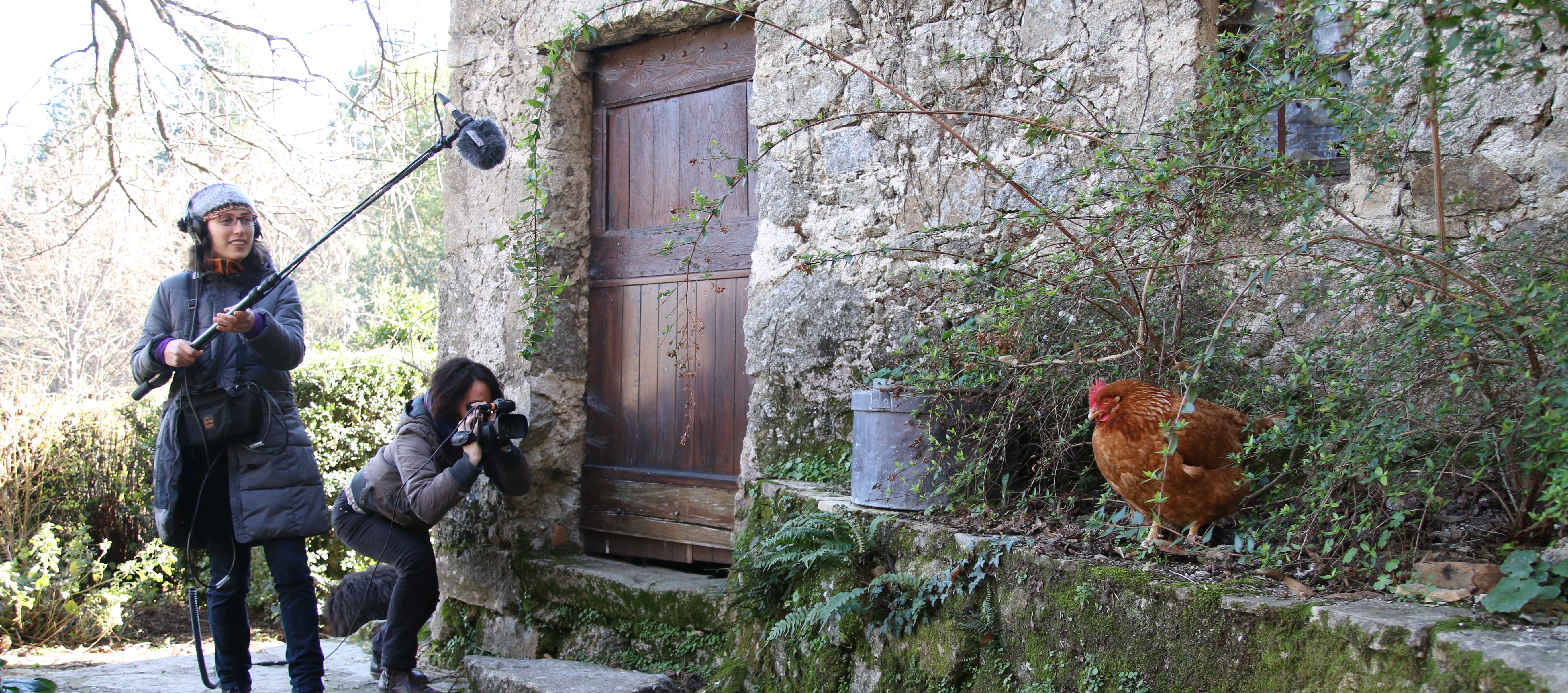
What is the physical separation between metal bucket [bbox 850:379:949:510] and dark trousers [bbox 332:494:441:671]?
1647 millimetres

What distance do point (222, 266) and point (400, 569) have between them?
3.83ft

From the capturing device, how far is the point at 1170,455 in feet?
6.77

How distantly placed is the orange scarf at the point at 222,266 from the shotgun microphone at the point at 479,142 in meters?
0.82

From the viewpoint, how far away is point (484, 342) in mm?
4301

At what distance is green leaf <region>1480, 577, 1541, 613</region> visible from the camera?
1551mm

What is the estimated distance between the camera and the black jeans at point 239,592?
3.06 m

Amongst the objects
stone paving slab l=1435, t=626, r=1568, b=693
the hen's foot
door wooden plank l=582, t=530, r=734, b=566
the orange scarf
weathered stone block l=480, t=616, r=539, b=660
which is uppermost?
the orange scarf

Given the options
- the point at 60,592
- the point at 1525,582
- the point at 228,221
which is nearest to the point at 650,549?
the point at 228,221

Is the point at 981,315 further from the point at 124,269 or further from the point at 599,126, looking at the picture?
the point at 124,269

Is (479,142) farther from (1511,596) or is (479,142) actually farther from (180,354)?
(1511,596)

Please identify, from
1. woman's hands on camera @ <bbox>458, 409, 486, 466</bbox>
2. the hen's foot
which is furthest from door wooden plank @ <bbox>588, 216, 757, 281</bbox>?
the hen's foot

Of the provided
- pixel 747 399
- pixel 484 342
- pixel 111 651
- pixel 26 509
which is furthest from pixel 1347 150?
pixel 26 509

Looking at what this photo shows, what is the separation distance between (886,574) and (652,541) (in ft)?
6.14

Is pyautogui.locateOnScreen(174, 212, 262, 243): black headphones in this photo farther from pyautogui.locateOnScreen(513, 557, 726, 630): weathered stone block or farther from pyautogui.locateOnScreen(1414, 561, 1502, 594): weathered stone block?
pyautogui.locateOnScreen(1414, 561, 1502, 594): weathered stone block
